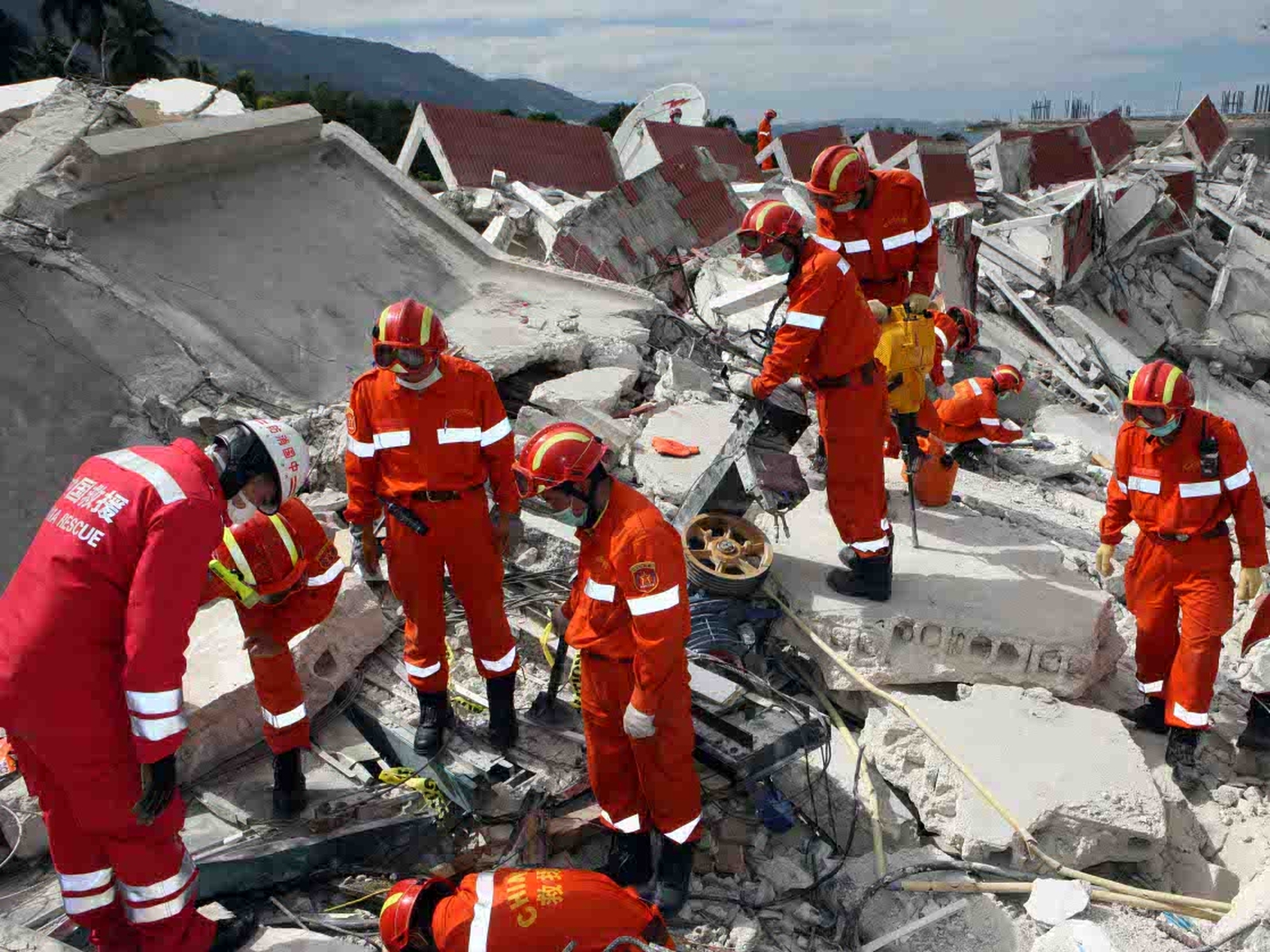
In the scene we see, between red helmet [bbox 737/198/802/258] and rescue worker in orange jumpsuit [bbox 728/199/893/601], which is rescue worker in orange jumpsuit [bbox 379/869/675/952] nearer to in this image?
rescue worker in orange jumpsuit [bbox 728/199/893/601]

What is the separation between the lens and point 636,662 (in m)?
3.57

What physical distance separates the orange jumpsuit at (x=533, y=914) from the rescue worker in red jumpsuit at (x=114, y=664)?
3.15 feet

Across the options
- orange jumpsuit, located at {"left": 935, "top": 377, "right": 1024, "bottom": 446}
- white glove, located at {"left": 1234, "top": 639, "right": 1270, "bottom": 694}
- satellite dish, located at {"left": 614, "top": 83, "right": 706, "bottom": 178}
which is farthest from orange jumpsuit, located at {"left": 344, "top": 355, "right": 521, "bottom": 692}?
satellite dish, located at {"left": 614, "top": 83, "right": 706, "bottom": 178}

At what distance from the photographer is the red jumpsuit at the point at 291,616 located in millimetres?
3758

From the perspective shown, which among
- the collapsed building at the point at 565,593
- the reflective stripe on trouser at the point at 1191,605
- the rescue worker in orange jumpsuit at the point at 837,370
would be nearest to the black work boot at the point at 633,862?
the collapsed building at the point at 565,593

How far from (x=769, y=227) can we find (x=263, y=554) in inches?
114

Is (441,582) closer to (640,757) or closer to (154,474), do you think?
(640,757)

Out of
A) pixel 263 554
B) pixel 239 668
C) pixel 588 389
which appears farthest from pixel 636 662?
pixel 588 389

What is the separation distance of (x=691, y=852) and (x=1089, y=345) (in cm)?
1143

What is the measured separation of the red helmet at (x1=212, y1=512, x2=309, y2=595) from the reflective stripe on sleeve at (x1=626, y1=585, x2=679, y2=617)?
4.21 feet

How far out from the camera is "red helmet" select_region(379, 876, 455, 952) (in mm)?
2957

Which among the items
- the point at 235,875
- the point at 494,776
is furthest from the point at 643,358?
the point at 235,875

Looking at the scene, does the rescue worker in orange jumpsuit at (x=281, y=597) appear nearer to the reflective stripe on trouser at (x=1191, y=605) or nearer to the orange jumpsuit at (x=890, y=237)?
the orange jumpsuit at (x=890, y=237)

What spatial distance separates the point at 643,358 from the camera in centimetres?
854
